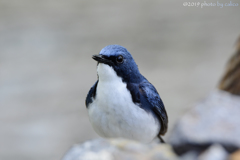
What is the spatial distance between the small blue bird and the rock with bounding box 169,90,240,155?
1453 mm

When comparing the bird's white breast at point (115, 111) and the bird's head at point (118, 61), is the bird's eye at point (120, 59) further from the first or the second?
the bird's white breast at point (115, 111)

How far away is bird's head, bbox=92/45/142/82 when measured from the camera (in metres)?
3.83

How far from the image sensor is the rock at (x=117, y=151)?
94.1 inches

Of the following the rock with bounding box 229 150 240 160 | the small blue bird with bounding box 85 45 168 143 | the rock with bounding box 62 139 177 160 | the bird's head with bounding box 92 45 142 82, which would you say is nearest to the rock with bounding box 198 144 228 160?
the rock with bounding box 229 150 240 160

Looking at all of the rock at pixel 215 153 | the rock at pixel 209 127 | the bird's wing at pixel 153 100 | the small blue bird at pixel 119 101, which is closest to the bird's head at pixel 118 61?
the small blue bird at pixel 119 101

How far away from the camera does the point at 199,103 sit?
242 centimetres

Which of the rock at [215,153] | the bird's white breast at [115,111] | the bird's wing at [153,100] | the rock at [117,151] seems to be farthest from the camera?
the bird's wing at [153,100]

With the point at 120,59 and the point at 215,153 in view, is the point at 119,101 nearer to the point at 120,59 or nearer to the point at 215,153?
the point at 120,59

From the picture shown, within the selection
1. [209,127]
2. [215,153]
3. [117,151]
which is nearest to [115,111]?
[117,151]

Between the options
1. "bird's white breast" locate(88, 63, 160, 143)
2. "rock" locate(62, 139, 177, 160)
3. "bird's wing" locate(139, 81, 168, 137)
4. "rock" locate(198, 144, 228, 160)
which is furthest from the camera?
"bird's wing" locate(139, 81, 168, 137)

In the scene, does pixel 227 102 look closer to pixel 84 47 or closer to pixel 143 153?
pixel 143 153

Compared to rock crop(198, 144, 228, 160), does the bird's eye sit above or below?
above

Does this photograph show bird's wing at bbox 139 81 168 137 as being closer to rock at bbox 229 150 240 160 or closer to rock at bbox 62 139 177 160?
rock at bbox 62 139 177 160

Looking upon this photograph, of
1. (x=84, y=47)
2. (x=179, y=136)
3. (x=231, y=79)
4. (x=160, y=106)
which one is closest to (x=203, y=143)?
(x=179, y=136)
